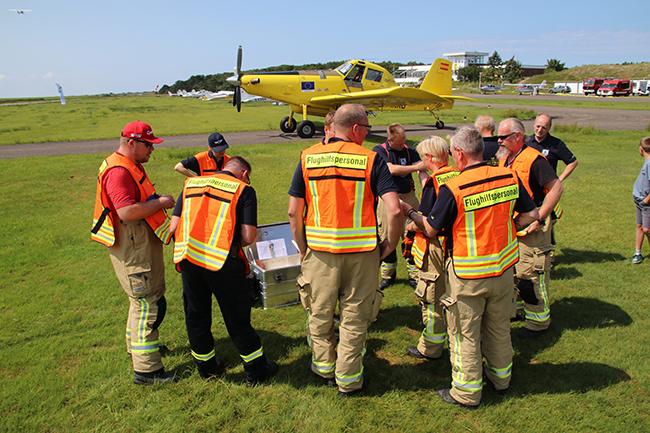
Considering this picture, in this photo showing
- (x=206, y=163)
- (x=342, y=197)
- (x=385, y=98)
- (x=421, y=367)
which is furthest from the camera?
(x=385, y=98)

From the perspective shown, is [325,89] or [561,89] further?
[561,89]

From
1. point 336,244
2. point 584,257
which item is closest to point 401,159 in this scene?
point 336,244

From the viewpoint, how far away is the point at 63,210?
332 inches

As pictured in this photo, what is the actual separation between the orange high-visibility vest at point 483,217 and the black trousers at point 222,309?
5.82 ft

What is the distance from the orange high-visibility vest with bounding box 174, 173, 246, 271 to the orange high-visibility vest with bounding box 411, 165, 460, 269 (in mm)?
1661

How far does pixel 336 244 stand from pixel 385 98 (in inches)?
649

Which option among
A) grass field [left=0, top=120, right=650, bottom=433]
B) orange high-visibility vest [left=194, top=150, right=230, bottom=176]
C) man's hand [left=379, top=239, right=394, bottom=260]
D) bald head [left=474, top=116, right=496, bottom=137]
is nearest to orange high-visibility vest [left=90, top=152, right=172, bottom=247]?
grass field [left=0, top=120, right=650, bottom=433]

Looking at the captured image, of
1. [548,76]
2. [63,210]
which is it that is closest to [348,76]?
[63,210]

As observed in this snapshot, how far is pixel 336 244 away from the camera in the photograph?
113 inches

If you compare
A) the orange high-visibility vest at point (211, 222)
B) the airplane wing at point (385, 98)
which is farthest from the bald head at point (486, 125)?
the airplane wing at point (385, 98)

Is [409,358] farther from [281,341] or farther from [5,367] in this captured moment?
[5,367]

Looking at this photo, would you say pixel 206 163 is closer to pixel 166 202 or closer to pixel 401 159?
pixel 166 202

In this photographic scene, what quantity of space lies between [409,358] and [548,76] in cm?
9952

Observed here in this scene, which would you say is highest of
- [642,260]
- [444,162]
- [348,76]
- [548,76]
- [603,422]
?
[548,76]
